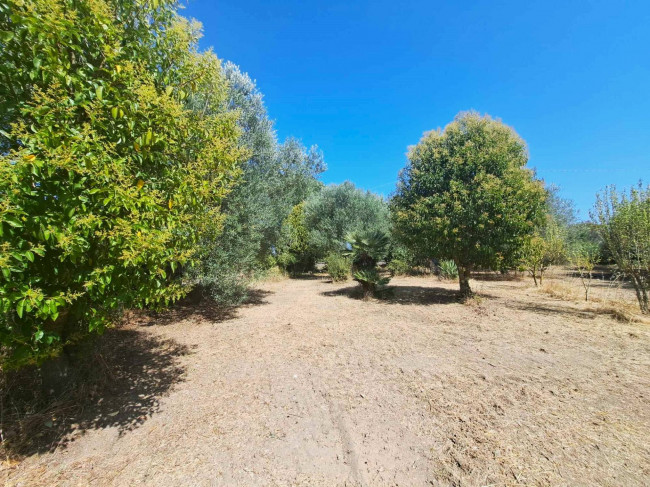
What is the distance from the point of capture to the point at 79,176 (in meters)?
2.08

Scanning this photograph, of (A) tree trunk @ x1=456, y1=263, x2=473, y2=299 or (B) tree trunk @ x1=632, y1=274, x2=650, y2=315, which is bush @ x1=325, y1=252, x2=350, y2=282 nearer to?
(A) tree trunk @ x1=456, y1=263, x2=473, y2=299

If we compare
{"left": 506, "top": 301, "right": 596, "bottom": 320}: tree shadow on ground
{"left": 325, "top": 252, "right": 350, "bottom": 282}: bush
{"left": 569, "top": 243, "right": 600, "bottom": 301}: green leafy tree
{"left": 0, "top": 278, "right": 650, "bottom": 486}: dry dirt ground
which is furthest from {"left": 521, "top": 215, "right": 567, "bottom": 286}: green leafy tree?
{"left": 325, "top": 252, "right": 350, "bottom": 282}: bush

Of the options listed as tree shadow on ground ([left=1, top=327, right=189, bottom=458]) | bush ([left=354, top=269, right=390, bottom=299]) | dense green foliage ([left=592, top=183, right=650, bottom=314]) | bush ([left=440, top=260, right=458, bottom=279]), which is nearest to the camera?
tree shadow on ground ([left=1, top=327, right=189, bottom=458])

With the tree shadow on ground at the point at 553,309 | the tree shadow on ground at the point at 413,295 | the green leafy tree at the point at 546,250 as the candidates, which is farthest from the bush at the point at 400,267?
the tree shadow on ground at the point at 553,309

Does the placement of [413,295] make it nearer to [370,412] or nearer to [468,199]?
[468,199]

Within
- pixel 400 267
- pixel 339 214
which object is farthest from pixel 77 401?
pixel 400 267

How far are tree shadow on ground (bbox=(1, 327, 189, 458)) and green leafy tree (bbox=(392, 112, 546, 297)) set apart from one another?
7328 mm

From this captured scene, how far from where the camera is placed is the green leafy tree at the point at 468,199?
295 inches

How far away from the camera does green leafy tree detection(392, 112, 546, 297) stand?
24.6 ft

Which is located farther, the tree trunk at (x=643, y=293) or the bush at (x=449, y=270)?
the bush at (x=449, y=270)

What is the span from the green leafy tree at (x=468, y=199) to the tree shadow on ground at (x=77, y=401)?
733 centimetres

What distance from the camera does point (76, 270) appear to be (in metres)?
2.34

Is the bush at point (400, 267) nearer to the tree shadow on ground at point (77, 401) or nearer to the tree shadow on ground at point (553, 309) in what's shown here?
the tree shadow on ground at point (553, 309)

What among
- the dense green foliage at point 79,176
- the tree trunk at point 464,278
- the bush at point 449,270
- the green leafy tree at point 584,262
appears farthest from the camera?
the bush at point 449,270
